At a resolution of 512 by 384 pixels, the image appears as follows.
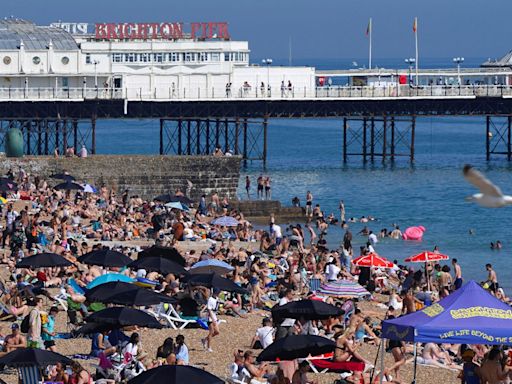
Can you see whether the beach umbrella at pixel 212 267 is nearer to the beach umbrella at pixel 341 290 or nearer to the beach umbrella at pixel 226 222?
the beach umbrella at pixel 341 290

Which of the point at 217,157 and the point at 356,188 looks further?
the point at 356,188

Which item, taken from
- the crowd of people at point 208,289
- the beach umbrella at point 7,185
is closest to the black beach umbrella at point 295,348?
the crowd of people at point 208,289

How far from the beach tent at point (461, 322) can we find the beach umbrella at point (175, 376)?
2.89 meters

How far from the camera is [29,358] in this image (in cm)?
1670

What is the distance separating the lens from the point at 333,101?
66.9 metres

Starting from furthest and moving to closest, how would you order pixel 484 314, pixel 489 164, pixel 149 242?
pixel 489 164 < pixel 149 242 < pixel 484 314

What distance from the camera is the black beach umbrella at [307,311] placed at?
20547mm

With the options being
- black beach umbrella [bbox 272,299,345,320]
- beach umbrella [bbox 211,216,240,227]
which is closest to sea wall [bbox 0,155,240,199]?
beach umbrella [bbox 211,216,240,227]

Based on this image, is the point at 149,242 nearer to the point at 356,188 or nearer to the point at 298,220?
the point at 298,220

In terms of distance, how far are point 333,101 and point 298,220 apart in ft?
60.2

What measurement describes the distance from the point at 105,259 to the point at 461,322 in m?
9.90

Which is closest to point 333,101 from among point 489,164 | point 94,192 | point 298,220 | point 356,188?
point 356,188

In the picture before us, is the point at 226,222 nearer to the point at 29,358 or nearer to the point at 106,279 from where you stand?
the point at 106,279

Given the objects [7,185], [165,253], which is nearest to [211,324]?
[165,253]
